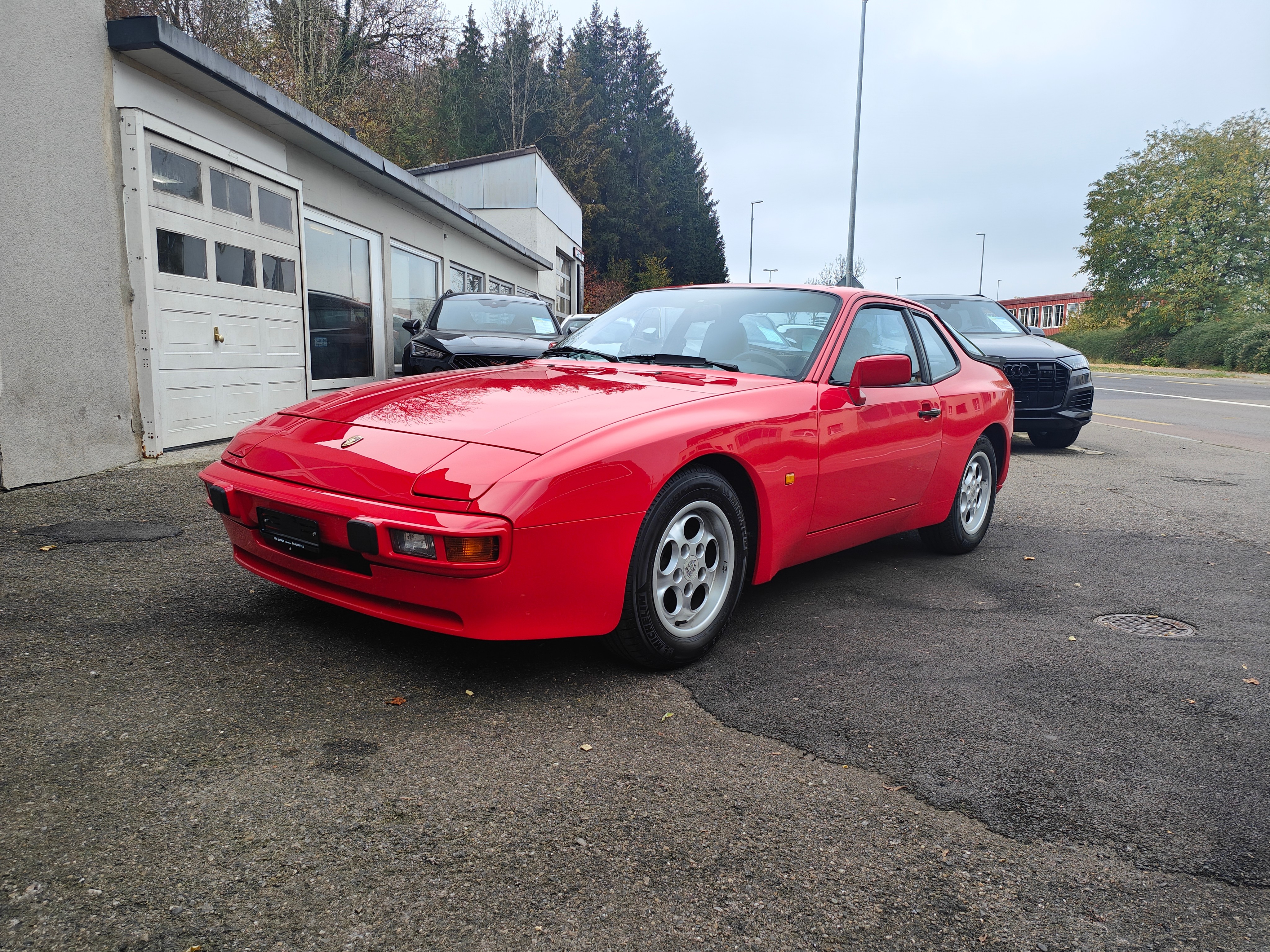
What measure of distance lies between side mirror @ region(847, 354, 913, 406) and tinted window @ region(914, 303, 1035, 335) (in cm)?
750

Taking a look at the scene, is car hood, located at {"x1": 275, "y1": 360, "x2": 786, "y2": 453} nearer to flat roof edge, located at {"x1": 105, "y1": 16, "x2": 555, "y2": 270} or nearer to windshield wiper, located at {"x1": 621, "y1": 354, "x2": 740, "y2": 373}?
windshield wiper, located at {"x1": 621, "y1": 354, "x2": 740, "y2": 373}

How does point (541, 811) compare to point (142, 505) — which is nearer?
point (541, 811)

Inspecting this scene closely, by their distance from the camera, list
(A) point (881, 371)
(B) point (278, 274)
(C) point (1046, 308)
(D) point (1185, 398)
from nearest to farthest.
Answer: (A) point (881, 371) → (B) point (278, 274) → (D) point (1185, 398) → (C) point (1046, 308)

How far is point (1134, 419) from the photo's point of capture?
48.7 feet

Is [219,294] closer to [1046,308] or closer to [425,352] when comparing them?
[425,352]

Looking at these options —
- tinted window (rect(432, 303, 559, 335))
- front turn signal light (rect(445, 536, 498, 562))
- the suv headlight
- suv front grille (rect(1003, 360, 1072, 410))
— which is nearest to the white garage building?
the suv headlight

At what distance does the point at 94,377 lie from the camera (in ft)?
21.4

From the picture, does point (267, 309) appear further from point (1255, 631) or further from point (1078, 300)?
point (1078, 300)

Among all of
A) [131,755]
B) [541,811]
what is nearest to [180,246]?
[131,755]

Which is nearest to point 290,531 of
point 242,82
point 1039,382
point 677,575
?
point 677,575

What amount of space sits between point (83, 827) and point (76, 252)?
552 cm

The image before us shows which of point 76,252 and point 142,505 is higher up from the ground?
point 76,252

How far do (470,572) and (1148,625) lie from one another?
2984 mm

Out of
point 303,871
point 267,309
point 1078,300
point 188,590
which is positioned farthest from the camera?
point 1078,300
